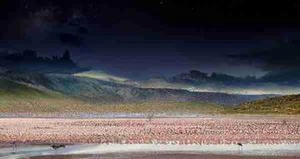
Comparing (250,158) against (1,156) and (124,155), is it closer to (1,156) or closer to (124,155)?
(124,155)

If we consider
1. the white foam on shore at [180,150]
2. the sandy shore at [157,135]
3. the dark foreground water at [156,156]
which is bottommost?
the dark foreground water at [156,156]

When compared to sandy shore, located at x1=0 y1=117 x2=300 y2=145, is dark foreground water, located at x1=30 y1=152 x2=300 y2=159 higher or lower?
lower

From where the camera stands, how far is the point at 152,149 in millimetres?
46156

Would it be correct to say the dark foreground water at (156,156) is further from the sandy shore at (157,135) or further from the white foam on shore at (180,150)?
the sandy shore at (157,135)

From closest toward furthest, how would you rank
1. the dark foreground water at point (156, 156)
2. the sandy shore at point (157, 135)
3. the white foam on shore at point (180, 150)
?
the dark foreground water at point (156, 156)
the white foam on shore at point (180, 150)
the sandy shore at point (157, 135)

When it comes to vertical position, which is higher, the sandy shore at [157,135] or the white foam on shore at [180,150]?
the sandy shore at [157,135]

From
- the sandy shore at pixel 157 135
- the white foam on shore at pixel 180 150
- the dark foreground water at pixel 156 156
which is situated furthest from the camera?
the sandy shore at pixel 157 135

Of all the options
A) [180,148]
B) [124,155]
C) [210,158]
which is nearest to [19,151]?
[124,155]

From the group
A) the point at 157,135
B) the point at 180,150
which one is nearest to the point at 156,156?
the point at 180,150

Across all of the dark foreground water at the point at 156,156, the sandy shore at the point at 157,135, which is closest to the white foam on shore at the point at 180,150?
the dark foreground water at the point at 156,156

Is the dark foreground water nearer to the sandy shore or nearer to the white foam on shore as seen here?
the white foam on shore

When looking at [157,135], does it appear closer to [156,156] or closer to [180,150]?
[180,150]

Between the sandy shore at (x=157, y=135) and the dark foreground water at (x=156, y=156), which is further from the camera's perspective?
the sandy shore at (x=157, y=135)

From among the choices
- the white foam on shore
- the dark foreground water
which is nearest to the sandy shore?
the white foam on shore
